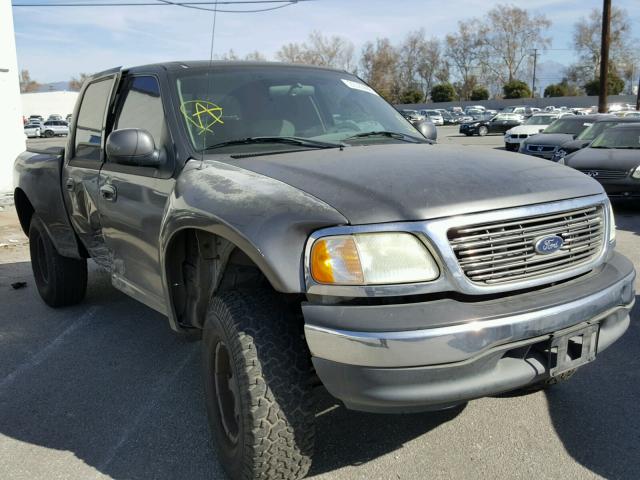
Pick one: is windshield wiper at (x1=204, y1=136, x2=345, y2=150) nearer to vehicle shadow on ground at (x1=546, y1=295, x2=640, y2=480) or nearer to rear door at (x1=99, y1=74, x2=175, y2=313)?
rear door at (x1=99, y1=74, x2=175, y2=313)

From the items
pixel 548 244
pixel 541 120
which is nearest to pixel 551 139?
pixel 541 120

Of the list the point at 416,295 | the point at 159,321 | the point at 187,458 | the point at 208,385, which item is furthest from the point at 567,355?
the point at 159,321

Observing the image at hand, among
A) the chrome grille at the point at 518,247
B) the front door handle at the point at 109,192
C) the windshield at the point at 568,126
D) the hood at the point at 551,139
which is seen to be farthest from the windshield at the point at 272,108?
the windshield at the point at 568,126

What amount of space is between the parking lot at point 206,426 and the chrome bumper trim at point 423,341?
2.84 ft

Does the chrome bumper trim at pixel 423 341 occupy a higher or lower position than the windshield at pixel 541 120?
higher

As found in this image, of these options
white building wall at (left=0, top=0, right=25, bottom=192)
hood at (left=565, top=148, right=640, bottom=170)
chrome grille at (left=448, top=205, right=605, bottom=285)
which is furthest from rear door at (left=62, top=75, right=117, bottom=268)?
white building wall at (left=0, top=0, right=25, bottom=192)

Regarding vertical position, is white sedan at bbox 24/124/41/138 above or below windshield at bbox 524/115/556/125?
below

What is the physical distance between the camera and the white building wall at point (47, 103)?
78812 mm

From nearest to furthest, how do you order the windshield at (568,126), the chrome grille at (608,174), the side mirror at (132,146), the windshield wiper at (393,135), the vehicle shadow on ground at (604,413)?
the vehicle shadow on ground at (604,413) → the side mirror at (132,146) → the windshield wiper at (393,135) → the chrome grille at (608,174) → the windshield at (568,126)

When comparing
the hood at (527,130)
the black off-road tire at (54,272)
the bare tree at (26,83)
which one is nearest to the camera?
the black off-road tire at (54,272)

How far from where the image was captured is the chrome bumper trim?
85.3 inches

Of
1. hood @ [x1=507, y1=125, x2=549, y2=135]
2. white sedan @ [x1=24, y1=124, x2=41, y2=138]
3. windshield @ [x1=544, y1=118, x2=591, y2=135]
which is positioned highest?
windshield @ [x1=544, y1=118, x2=591, y2=135]

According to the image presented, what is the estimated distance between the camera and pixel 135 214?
3.56m

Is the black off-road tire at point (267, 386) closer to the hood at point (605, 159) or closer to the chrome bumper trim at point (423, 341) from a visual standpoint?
the chrome bumper trim at point (423, 341)
